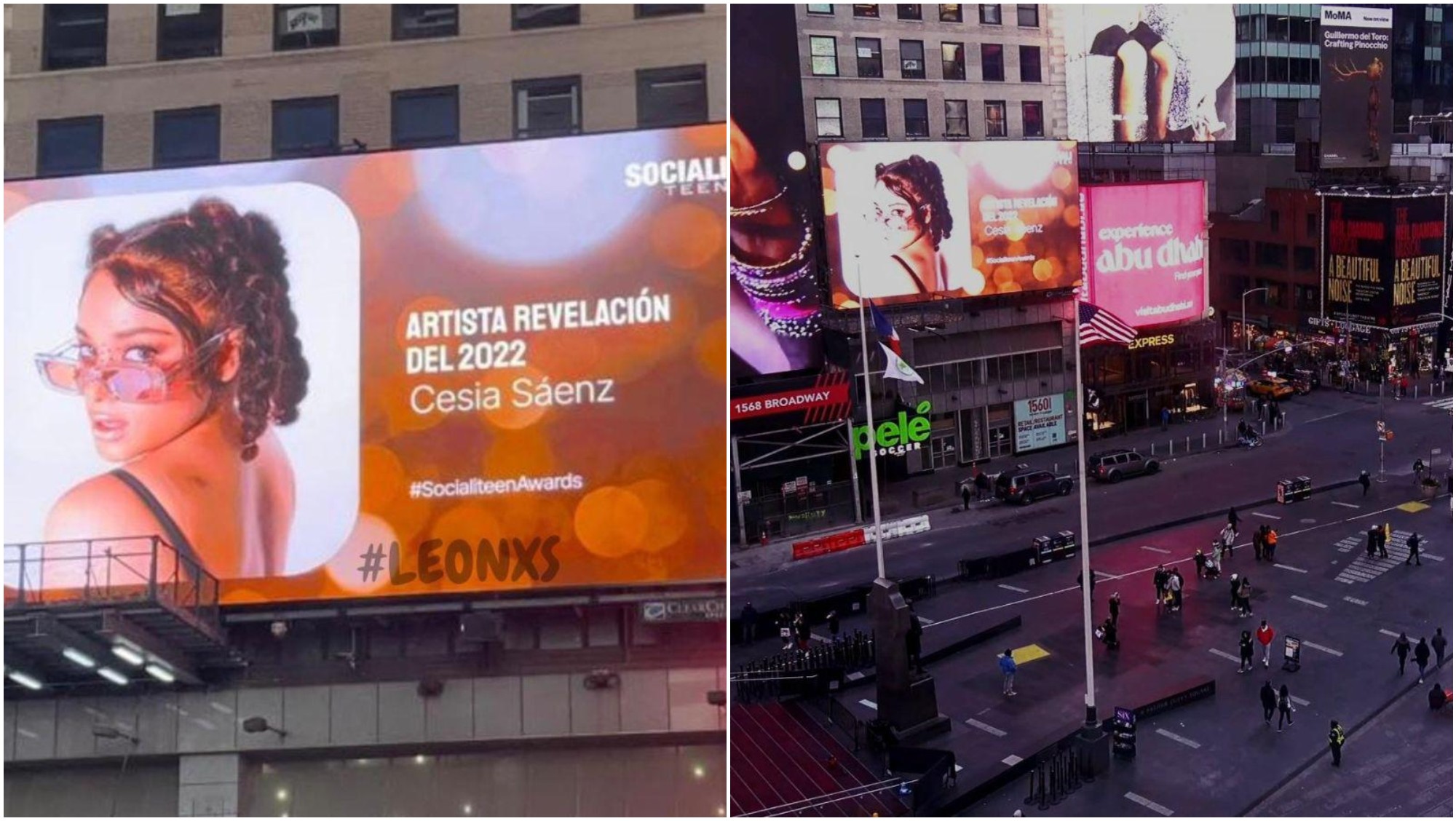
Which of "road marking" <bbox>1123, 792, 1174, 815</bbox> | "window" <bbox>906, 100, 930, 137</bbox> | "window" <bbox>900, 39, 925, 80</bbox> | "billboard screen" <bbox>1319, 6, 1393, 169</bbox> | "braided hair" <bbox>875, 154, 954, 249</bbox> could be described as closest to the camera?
"road marking" <bbox>1123, 792, 1174, 815</bbox>

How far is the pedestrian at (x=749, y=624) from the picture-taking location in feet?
68.5

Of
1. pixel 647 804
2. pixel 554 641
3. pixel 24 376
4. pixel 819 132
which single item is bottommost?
pixel 647 804

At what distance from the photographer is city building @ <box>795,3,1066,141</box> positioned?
31359 mm

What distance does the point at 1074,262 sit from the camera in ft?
109

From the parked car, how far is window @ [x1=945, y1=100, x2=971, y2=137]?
14135 mm

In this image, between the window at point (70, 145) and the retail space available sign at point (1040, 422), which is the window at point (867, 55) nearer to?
the retail space available sign at point (1040, 422)

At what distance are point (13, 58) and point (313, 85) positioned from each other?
3.21m

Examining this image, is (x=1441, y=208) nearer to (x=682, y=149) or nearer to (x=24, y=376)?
(x=682, y=149)

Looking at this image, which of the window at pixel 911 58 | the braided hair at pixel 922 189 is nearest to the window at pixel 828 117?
the braided hair at pixel 922 189

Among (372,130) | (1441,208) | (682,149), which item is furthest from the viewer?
(1441,208)

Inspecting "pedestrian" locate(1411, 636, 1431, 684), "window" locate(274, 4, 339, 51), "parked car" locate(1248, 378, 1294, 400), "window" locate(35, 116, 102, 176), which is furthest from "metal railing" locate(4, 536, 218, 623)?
"parked car" locate(1248, 378, 1294, 400)

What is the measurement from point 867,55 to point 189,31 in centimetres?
1995

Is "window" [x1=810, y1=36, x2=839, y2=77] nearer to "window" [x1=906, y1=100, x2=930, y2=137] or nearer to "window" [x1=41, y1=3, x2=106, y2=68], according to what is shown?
"window" [x1=906, y1=100, x2=930, y2=137]

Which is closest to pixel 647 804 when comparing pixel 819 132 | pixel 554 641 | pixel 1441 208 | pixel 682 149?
pixel 554 641
